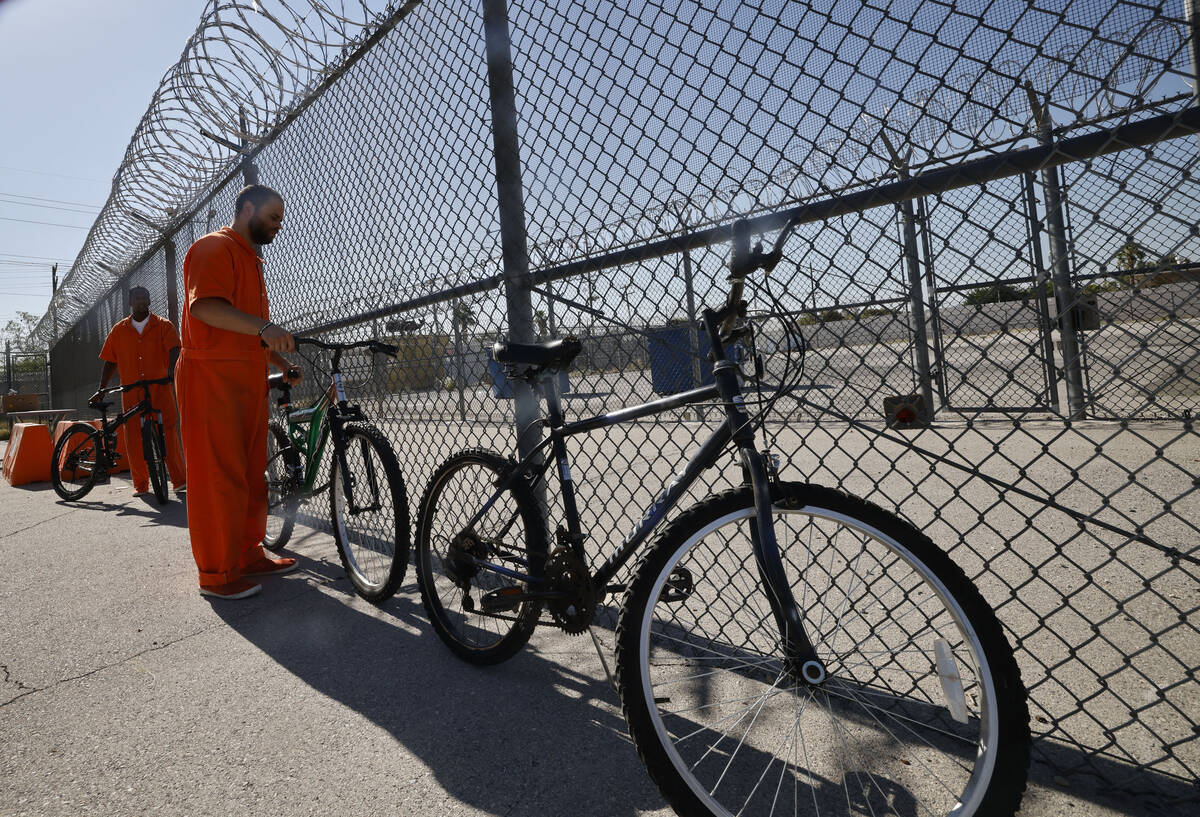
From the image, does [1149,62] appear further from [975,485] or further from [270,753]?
[975,485]

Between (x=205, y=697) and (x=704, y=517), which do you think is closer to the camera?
(x=704, y=517)

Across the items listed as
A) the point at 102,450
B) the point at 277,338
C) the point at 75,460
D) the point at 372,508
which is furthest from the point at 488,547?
the point at 75,460

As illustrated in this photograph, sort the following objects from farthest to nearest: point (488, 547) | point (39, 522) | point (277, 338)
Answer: point (39, 522), point (277, 338), point (488, 547)

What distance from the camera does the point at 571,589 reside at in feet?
7.07

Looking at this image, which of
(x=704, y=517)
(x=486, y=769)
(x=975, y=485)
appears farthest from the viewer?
(x=975, y=485)

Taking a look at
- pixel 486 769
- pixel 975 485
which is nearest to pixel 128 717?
pixel 486 769

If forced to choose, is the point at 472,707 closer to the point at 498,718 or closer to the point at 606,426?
the point at 498,718

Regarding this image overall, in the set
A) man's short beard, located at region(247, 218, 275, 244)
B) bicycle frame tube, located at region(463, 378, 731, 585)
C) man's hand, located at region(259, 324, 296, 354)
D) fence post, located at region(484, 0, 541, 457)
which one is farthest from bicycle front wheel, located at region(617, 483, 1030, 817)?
man's short beard, located at region(247, 218, 275, 244)

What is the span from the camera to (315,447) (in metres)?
3.79

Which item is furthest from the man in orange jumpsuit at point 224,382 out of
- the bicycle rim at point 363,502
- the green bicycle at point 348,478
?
the bicycle rim at point 363,502

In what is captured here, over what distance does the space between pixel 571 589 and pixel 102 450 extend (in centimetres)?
725

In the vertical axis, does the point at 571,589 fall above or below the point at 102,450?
above

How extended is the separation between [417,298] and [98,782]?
2443 millimetres

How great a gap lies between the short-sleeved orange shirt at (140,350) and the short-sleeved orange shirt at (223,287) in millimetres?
3952
